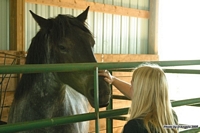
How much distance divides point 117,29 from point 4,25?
8.66 feet

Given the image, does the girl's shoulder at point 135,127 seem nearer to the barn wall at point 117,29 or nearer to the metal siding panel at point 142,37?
the barn wall at point 117,29

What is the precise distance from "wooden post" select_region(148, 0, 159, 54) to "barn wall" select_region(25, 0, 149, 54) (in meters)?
0.11

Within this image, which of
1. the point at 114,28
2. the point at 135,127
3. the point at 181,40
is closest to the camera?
the point at 135,127

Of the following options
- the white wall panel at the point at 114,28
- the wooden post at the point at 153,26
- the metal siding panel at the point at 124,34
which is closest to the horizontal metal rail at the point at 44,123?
the white wall panel at the point at 114,28

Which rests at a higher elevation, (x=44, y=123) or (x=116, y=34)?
(x=116, y=34)

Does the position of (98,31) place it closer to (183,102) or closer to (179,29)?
(179,29)

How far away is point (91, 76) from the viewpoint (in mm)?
2236

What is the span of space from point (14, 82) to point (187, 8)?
4.51 meters

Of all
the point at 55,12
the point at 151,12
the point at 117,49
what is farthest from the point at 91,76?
the point at 151,12

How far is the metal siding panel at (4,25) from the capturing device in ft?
15.0

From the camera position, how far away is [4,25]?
4.61 meters

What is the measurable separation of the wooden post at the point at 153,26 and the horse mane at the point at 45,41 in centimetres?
470

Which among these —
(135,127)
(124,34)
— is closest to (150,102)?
(135,127)

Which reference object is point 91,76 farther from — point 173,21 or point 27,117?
point 173,21
